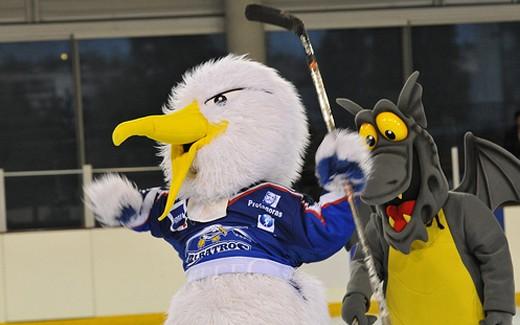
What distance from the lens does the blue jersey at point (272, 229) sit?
1876 mm

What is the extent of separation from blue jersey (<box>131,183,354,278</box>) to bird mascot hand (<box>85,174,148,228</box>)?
132 millimetres

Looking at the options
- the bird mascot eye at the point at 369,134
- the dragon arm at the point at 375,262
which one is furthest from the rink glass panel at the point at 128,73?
the bird mascot eye at the point at 369,134

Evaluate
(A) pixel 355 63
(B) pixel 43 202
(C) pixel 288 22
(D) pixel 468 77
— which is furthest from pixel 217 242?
(D) pixel 468 77

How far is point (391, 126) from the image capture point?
2.34 m

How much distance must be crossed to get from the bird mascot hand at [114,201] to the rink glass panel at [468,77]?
5.55 metres

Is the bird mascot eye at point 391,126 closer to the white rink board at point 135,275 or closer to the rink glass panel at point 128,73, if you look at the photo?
the white rink board at point 135,275

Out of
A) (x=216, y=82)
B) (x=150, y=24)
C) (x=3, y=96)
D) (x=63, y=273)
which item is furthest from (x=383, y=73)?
(x=216, y=82)

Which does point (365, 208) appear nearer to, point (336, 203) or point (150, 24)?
point (336, 203)

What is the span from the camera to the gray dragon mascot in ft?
7.57

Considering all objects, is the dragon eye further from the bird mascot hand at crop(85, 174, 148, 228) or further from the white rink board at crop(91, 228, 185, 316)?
the white rink board at crop(91, 228, 185, 316)

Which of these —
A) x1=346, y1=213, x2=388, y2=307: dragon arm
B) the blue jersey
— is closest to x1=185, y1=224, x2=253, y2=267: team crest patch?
the blue jersey

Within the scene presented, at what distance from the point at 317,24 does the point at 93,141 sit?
193 centimetres

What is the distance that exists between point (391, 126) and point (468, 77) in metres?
5.29

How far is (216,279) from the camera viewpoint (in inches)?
72.9
